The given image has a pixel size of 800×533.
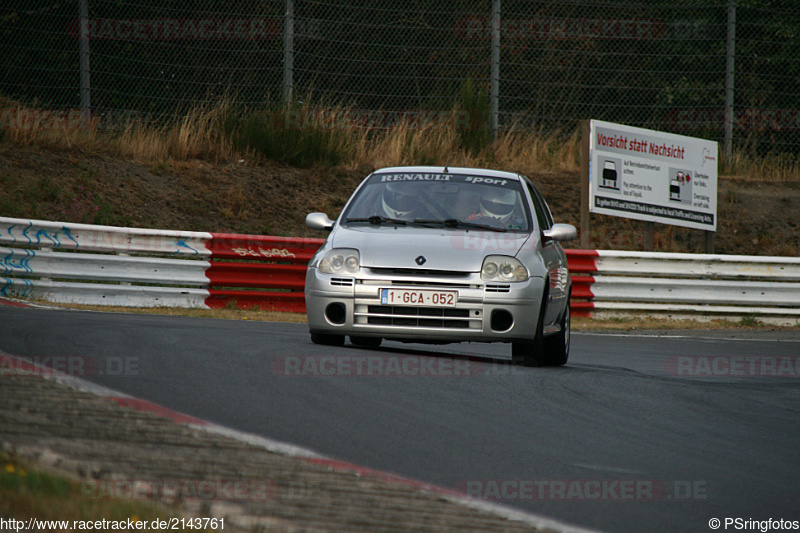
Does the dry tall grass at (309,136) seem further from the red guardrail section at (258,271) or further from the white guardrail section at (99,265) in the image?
the red guardrail section at (258,271)

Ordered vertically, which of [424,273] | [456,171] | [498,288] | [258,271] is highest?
[456,171]

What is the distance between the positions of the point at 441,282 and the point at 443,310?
0.21m

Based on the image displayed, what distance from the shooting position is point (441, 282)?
839cm

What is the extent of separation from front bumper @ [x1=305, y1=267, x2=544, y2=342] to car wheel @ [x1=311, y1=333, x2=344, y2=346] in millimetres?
457

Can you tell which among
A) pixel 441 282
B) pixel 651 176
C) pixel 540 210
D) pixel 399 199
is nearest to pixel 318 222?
pixel 399 199

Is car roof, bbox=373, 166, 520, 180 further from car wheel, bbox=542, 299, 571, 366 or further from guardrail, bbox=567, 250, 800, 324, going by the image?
guardrail, bbox=567, 250, 800, 324

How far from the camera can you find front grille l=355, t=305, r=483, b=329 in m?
8.39

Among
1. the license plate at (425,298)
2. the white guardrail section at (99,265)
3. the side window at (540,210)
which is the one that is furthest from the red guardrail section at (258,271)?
the license plate at (425,298)

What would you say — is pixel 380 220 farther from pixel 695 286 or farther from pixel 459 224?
pixel 695 286

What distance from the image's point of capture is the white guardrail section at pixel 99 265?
13820 mm

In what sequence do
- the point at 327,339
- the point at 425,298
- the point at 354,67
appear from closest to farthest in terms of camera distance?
the point at 425,298, the point at 327,339, the point at 354,67

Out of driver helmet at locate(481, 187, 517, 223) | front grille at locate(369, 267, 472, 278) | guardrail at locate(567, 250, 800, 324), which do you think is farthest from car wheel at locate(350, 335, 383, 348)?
guardrail at locate(567, 250, 800, 324)

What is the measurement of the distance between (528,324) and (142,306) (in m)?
7.34

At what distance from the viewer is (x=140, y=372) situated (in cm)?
693
